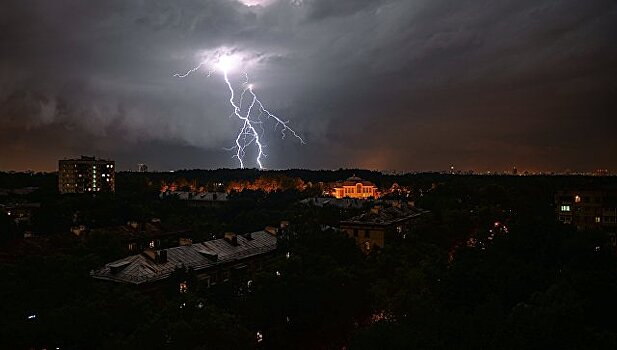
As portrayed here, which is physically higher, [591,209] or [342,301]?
[591,209]

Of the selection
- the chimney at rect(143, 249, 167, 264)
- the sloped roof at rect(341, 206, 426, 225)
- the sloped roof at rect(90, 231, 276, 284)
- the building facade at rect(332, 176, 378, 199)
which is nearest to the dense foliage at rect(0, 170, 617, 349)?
the sloped roof at rect(90, 231, 276, 284)

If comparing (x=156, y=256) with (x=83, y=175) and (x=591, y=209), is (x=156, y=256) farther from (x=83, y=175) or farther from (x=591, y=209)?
(x=83, y=175)

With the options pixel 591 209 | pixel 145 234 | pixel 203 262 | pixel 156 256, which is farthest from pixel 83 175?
pixel 591 209

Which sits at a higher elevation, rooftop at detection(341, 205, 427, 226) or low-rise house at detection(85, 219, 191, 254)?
rooftop at detection(341, 205, 427, 226)

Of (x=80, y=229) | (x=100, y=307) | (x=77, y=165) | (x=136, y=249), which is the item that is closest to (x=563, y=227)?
(x=100, y=307)

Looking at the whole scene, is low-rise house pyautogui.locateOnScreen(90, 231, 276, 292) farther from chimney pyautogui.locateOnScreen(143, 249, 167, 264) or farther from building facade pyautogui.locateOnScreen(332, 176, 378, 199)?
building facade pyautogui.locateOnScreen(332, 176, 378, 199)

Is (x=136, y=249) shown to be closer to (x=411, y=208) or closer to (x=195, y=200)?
(x=411, y=208)

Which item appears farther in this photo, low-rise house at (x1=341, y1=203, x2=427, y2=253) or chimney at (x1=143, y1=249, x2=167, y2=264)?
low-rise house at (x1=341, y1=203, x2=427, y2=253)
